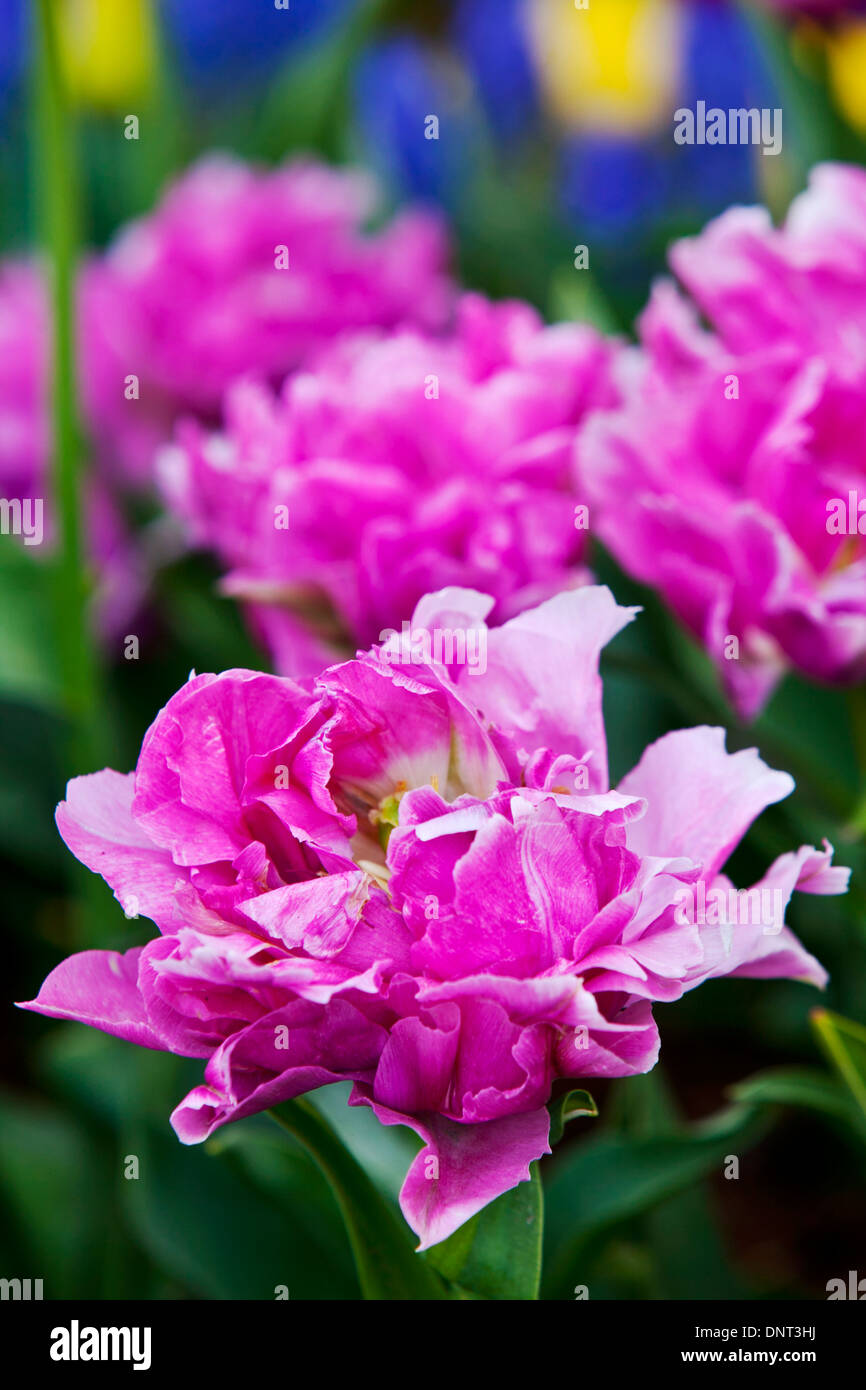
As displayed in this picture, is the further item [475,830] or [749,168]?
[749,168]

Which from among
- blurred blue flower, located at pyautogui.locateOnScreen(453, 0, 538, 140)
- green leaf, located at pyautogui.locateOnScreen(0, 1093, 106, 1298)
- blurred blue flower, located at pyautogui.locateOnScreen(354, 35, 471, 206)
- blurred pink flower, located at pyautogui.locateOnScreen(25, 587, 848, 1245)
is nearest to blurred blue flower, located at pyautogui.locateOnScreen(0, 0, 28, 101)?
blurred blue flower, located at pyautogui.locateOnScreen(354, 35, 471, 206)

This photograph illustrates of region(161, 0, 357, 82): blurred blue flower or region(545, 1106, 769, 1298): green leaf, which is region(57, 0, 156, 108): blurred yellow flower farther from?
region(545, 1106, 769, 1298): green leaf

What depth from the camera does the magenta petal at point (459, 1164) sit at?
279 millimetres

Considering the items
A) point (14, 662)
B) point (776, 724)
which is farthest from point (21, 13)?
point (776, 724)

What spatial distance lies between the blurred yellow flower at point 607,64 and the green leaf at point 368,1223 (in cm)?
139

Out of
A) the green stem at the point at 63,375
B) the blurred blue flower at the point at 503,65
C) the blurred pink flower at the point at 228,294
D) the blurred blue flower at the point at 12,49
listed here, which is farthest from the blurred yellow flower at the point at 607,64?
the green stem at the point at 63,375

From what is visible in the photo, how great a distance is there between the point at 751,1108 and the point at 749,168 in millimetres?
995

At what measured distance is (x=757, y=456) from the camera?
43cm

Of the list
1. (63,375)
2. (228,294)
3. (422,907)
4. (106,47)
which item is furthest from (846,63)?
(422,907)

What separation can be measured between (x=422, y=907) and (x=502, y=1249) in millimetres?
88

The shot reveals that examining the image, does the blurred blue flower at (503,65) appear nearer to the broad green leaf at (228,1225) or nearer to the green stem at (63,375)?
the green stem at (63,375)
